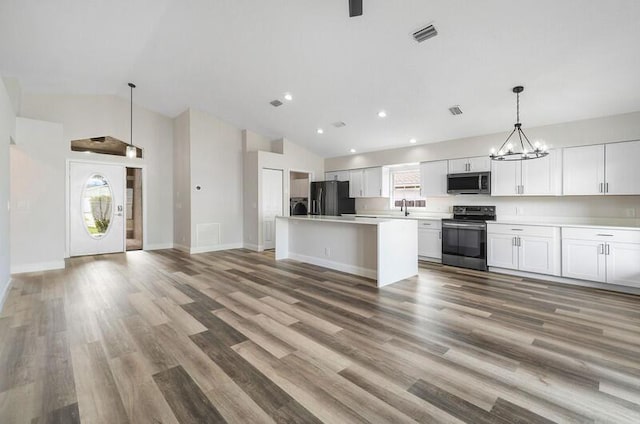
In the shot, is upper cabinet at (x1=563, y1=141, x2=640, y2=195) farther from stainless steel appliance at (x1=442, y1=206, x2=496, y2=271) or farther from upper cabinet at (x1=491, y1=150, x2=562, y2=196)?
stainless steel appliance at (x1=442, y1=206, x2=496, y2=271)

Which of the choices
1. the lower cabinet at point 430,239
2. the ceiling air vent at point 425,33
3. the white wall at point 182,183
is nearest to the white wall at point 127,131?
the white wall at point 182,183

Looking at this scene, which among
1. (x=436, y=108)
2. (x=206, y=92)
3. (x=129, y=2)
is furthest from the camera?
(x=206, y=92)

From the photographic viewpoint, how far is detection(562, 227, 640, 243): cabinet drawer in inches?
153

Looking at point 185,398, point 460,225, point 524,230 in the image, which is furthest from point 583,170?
point 185,398

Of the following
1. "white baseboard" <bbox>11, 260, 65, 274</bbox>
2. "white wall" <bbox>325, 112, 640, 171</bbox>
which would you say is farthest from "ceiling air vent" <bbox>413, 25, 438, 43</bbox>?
"white baseboard" <bbox>11, 260, 65, 274</bbox>

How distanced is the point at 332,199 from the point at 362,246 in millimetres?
3142

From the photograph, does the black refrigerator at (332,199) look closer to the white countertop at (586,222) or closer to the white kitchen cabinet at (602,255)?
the white countertop at (586,222)

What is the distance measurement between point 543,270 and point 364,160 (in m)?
4.42

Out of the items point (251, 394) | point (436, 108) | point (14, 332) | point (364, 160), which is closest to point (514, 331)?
point (251, 394)

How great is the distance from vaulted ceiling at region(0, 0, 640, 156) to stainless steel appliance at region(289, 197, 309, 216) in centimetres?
282

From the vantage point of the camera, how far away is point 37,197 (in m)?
5.16

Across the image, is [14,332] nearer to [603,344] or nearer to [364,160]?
[603,344]

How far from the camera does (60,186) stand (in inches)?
211

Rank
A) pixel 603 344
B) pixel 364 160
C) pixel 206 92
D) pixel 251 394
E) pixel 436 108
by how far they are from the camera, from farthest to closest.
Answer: pixel 364 160 → pixel 206 92 → pixel 436 108 → pixel 603 344 → pixel 251 394
